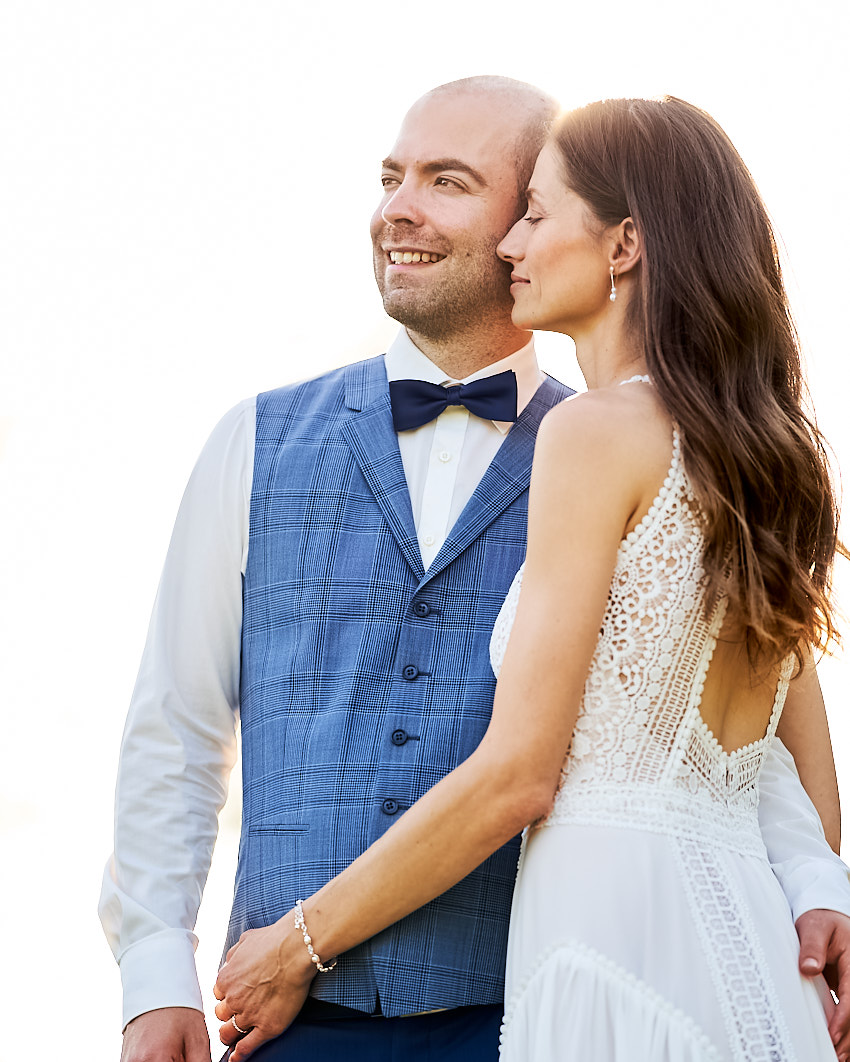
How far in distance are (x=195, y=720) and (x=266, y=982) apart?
1.49ft

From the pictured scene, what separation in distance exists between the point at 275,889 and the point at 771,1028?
681 millimetres

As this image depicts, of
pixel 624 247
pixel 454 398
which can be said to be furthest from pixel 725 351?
pixel 454 398

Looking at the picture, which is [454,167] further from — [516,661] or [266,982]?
[266,982]

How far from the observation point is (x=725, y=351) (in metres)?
1.55

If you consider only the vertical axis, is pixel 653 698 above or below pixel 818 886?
above

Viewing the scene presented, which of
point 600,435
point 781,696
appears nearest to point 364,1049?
point 781,696

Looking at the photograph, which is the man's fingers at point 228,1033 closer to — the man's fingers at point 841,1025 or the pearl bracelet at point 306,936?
the pearl bracelet at point 306,936

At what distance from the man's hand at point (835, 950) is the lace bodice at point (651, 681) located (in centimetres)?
22

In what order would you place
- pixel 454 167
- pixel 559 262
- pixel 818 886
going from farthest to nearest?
pixel 454 167 → pixel 559 262 → pixel 818 886

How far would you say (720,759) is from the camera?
1.49m

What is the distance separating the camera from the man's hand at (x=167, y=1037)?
168 cm

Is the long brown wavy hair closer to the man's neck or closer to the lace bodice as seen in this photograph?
the lace bodice

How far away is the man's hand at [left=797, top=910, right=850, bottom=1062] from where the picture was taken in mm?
1496

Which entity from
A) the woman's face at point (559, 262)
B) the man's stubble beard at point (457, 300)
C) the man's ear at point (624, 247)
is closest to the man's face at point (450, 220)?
the man's stubble beard at point (457, 300)
